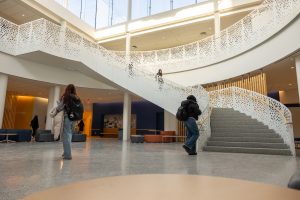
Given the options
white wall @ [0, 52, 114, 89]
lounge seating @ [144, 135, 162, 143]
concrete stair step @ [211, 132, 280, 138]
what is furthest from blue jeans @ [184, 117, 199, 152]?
white wall @ [0, 52, 114, 89]

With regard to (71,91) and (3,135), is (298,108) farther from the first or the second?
(3,135)

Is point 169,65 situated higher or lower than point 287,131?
higher

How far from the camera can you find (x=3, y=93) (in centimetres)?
1165

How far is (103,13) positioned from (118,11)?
186 centimetres

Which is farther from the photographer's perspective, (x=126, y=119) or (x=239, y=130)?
(x=126, y=119)

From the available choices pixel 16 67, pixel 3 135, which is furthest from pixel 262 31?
pixel 3 135

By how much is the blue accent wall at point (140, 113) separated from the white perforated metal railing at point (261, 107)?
865 centimetres

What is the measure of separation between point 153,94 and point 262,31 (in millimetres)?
6202

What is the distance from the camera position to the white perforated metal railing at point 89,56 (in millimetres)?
11383

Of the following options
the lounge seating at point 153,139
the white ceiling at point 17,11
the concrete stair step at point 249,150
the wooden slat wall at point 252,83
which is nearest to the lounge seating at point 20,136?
the lounge seating at point 153,139

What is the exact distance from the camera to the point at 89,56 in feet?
40.5

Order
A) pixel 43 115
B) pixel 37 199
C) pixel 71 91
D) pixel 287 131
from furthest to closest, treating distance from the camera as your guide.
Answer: pixel 43 115
pixel 287 131
pixel 71 91
pixel 37 199

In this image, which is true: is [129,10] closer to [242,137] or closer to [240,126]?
[240,126]

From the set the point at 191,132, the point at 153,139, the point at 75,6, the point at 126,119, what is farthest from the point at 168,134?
the point at 75,6
